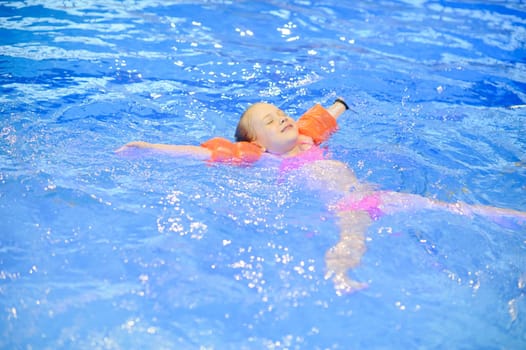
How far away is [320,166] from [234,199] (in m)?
Answer: 0.79

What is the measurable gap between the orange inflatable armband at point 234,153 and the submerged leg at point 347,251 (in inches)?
34.3

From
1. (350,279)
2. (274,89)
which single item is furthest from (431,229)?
(274,89)

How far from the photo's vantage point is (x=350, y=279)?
292cm

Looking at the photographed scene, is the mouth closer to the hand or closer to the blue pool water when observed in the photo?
the blue pool water

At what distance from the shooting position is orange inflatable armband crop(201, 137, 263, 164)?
13.1 feet

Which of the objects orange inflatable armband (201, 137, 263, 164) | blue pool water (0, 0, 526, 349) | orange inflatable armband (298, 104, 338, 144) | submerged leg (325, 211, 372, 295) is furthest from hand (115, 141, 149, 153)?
submerged leg (325, 211, 372, 295)

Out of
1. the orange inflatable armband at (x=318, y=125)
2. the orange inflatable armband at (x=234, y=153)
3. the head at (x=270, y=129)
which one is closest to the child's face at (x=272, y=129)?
the head at (x=270, y=129)

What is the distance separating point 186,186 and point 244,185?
39 cm

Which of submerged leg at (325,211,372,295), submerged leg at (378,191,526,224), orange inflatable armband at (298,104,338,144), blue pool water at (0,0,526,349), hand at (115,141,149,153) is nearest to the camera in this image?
blue pool water at (0,0,526,349)

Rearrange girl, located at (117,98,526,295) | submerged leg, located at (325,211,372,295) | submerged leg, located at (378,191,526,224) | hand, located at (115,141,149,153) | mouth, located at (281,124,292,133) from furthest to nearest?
1. mouth, located at (281,124,292,133)
2. hand, located at (115,141,149,153)
3. submerged leg, located at (378,191,526,224)
4. girl, located at (117,98,526,295)
5. submerged leg, located at (325,211,372,295)

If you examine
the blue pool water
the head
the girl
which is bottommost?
the blue pool water

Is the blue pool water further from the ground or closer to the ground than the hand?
closer to the ground

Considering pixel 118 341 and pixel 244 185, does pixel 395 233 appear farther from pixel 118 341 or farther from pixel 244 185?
pixel 118 341

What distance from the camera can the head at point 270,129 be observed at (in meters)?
3.99
